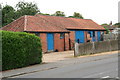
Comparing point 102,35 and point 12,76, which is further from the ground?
point 102,35

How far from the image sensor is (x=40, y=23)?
29.7m

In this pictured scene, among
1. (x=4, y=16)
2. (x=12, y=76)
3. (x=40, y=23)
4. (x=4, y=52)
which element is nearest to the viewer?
(x=12, y=76)

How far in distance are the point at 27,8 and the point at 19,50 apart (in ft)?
121

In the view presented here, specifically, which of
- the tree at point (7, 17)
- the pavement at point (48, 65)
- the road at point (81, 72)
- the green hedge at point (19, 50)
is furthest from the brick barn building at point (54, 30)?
the tree at point (7, 17)

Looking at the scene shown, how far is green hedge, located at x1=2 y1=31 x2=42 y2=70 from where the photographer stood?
1420cm

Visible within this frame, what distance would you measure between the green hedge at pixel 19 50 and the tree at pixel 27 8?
107 feet

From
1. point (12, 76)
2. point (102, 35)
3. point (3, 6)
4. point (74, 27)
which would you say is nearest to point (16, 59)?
point (12, 76)

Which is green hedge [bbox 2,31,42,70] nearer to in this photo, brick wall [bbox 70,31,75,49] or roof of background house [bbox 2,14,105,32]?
roof of background house [bbox 2,14,105,32]

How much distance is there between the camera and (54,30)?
2923cm

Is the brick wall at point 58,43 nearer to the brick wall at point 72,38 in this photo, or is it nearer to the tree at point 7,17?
the brick wall at point 72,38

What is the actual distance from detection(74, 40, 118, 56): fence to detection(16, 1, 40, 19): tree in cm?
2580

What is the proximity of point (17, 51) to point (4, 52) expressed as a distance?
1.11 metres

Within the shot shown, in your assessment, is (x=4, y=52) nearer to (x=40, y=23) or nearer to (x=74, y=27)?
(x=40, y=23)

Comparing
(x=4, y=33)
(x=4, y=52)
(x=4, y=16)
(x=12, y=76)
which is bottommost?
(x=12, y=76)
